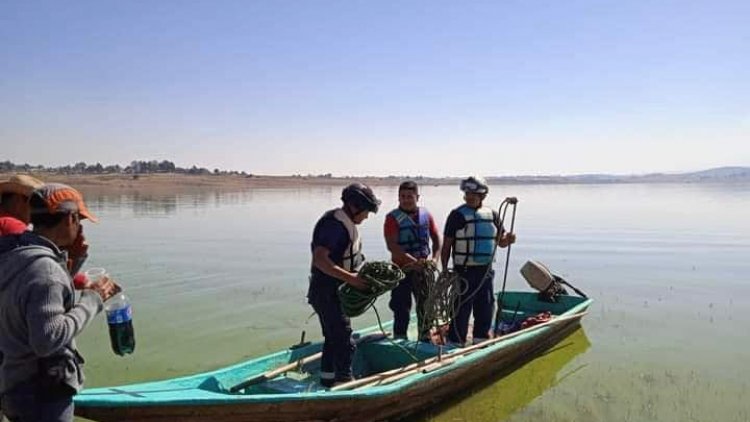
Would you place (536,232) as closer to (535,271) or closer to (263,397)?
(535,271)

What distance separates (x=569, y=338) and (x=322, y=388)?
4896 millimetres

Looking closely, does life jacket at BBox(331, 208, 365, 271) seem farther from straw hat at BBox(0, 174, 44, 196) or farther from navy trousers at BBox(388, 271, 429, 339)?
Result: straw hat at BBox(0, 174, 44, 196)

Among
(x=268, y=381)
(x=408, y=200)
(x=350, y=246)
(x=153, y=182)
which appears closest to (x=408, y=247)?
(x=408, y=200)

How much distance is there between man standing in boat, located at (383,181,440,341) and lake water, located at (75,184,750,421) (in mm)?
1140

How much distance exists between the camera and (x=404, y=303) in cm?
715

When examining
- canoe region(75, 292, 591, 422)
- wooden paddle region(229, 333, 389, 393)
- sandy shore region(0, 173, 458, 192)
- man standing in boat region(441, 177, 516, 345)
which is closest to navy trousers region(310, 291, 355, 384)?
canoe region(75, 292, 591, 422)

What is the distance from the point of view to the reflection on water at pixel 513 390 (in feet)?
21.1

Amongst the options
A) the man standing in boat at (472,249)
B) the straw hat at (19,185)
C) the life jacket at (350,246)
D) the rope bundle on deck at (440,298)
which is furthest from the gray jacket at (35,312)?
the man standing in boat at (472,249)

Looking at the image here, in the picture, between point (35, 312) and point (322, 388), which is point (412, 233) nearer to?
point (322, 388)

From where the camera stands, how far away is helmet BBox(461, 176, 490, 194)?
7.01 metres

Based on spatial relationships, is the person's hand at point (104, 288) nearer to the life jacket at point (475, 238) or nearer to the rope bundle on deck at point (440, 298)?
the rope bundle on deck at point (440, 298)

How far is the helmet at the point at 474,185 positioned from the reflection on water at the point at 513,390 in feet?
7.13

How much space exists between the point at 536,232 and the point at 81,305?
2209cm

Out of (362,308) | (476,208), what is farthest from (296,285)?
(362,308)
